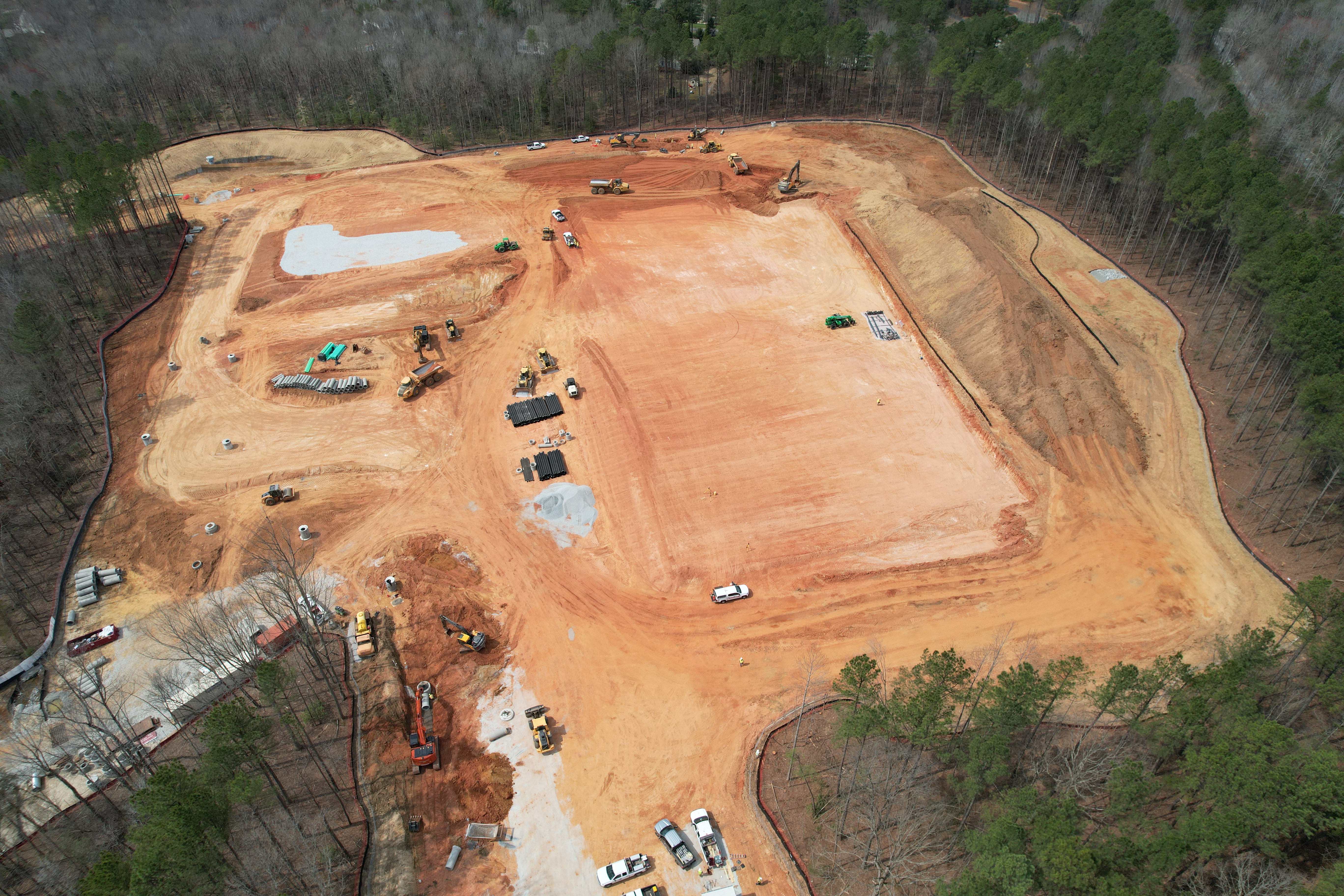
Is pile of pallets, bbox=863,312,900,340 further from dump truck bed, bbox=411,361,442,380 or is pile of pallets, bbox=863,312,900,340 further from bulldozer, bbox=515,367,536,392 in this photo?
dump truck bed, bbox=411,361,442,380

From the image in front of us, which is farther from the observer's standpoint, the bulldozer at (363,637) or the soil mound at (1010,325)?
the soil mound at (1010,325)

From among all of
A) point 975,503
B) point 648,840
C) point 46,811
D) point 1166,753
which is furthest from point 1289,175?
point 46,811

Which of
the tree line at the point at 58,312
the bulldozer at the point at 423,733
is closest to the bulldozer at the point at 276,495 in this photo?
the tree line at the point at 58,312

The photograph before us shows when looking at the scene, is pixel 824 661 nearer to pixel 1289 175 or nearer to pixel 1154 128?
pixel 1154 128

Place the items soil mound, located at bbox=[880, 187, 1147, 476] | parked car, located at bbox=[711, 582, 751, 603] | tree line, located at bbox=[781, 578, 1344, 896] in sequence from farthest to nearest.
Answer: soil mound, located at bbox=[880, 187, 1147, 476]
parked car, located at bbox=[711, 582, 751, 603]
tree line, located at bbox=[781, 578, 1344, 896]

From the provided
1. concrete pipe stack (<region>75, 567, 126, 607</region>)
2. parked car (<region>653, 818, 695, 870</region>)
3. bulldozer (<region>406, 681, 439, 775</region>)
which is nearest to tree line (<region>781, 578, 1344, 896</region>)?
parked car (<region>653, 818, 695, 870</region>)

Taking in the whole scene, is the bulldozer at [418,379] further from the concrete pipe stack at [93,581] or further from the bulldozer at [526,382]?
the concrete pipe stack at [93,581]
